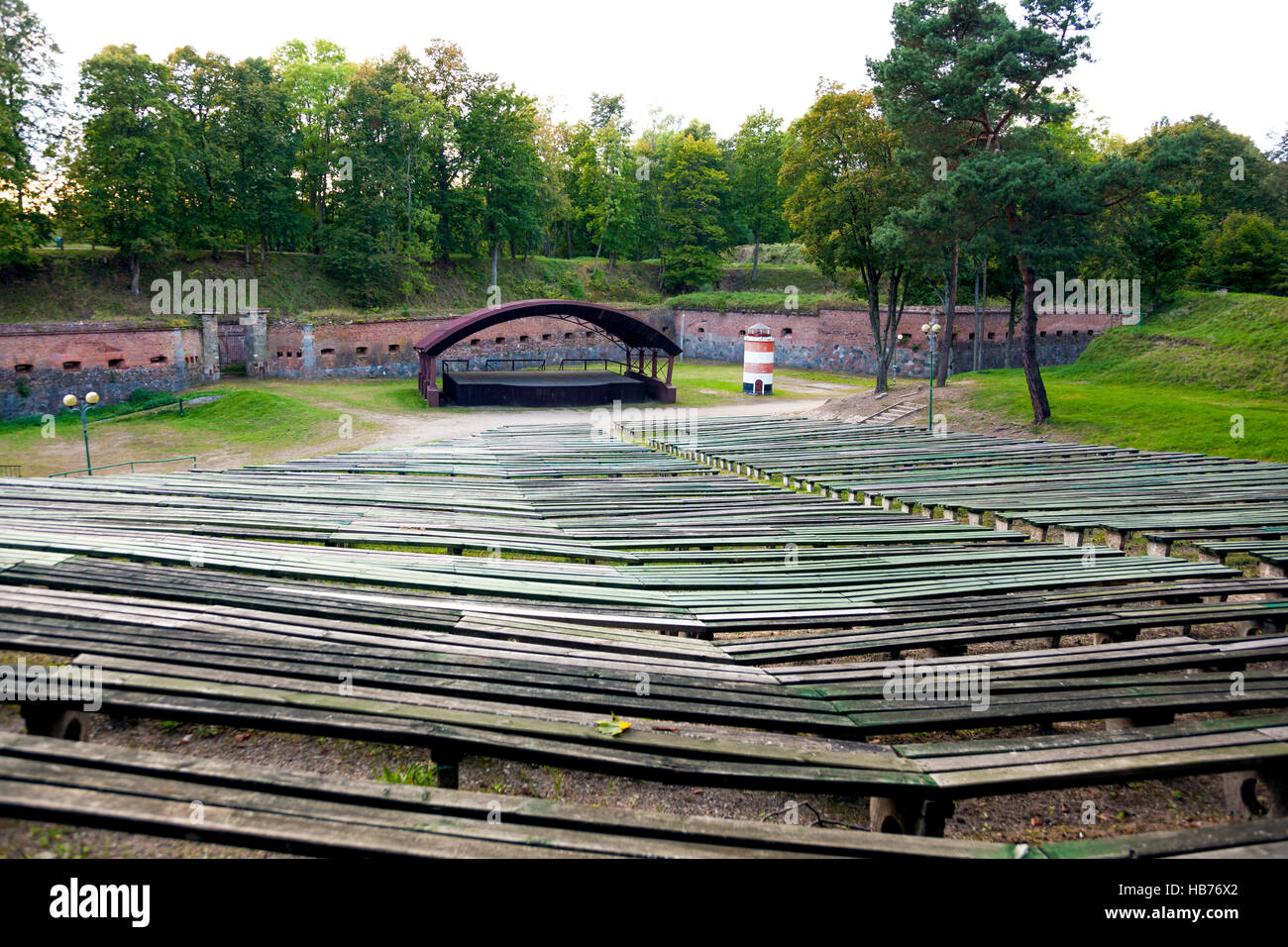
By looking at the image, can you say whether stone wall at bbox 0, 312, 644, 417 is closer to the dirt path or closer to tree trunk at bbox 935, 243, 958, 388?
the dirt path

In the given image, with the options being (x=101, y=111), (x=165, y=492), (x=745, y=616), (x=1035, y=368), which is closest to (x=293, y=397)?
(x=101, y=111)

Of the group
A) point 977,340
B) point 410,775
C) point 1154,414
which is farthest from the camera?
point 977,340

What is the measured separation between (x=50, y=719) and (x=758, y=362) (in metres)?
32.3

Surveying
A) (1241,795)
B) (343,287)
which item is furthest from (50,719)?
(343,287)

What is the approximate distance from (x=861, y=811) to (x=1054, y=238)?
2021 cm

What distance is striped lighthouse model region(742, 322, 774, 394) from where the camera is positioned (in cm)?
3438

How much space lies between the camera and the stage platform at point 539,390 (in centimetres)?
3164

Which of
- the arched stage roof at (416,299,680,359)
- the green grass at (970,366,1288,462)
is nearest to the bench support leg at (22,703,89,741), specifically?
the green grass at (970,366,1288,462)

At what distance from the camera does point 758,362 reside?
34312mm

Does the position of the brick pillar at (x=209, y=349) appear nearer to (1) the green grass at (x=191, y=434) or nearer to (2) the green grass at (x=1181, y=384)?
(1) the green grass at (x=191, y=434)

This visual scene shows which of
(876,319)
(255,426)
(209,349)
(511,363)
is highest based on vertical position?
(876,319)

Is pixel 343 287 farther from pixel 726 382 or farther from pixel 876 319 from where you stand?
pixel 876 319

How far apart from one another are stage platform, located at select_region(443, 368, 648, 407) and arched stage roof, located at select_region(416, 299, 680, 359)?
6.11ft
